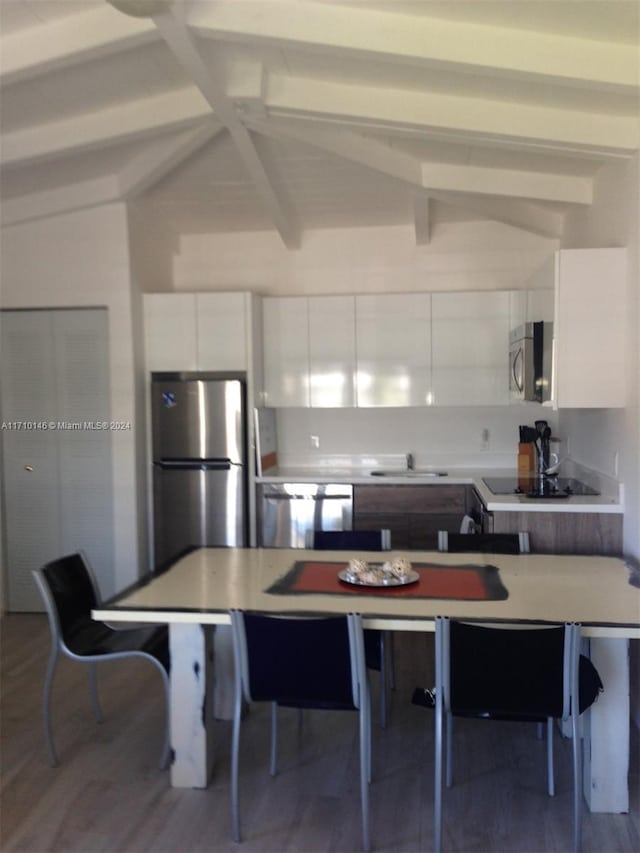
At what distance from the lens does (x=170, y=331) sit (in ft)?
15.6

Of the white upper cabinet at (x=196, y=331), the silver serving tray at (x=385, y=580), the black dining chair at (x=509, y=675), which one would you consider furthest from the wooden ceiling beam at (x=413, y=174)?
the black dining chair at (x=509, y=675)

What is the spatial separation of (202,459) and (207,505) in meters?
0.31

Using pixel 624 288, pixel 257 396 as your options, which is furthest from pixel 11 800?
pixel 624 288

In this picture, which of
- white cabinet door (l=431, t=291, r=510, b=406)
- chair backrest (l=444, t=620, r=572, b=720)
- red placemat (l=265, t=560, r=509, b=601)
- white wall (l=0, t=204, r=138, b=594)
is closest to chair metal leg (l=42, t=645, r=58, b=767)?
red placemat (l=265, t=560, r=509, b=601)

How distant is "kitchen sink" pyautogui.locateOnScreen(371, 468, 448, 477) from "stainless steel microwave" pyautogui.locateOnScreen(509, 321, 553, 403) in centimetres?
94

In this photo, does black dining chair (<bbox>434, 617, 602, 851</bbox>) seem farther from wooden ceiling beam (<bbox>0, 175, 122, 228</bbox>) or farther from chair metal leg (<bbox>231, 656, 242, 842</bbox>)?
wooden ceiling beam (<bbox>0, 175, 122, 228</bbox>)

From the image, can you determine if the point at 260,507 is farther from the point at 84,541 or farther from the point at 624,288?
the point at 624,288

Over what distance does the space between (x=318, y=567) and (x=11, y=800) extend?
1.41 meters

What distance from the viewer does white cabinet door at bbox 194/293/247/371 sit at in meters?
4.70

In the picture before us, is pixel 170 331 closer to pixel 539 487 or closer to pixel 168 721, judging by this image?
pixel 539 487

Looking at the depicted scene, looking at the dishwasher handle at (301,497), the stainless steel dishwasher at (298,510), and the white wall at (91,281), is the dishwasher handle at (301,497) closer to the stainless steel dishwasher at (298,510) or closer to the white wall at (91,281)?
the stainless steel dishwasher at (298,510)

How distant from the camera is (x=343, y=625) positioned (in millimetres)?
2160

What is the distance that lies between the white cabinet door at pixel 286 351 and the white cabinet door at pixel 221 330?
0.32m

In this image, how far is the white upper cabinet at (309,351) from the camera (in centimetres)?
492
